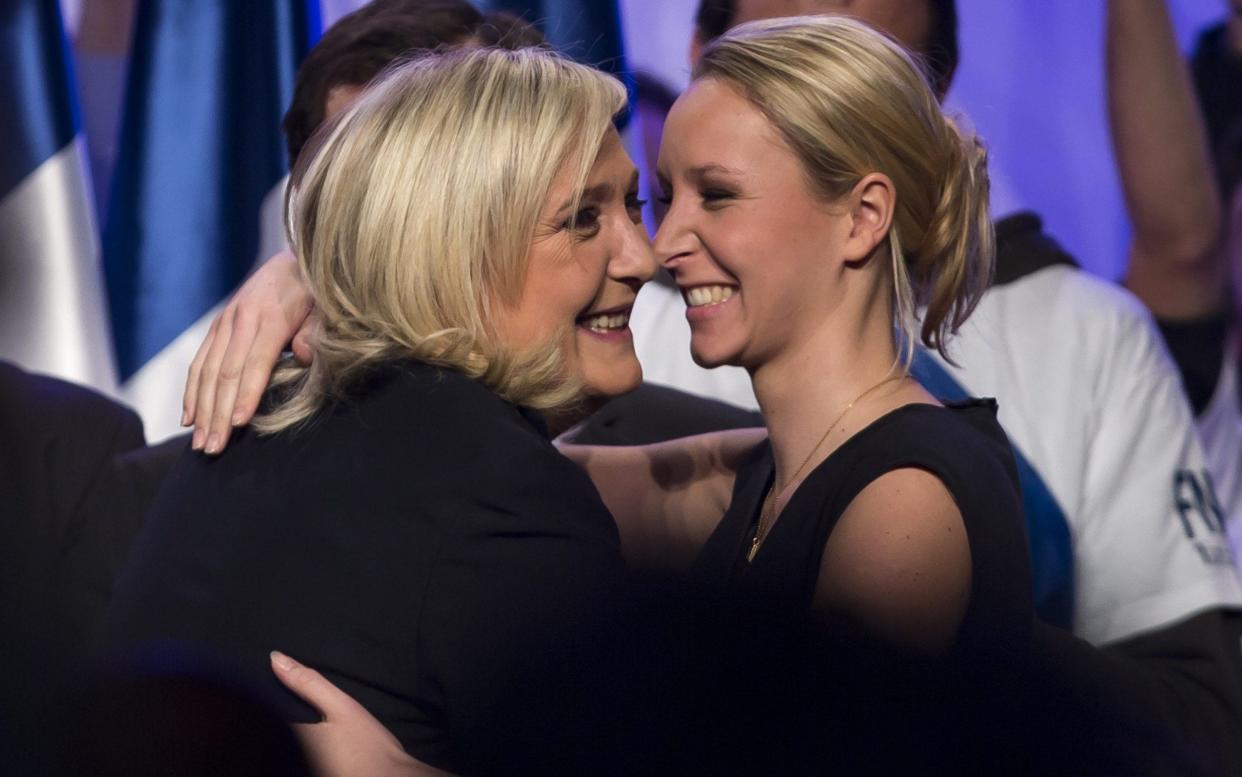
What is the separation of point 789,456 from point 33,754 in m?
1.07

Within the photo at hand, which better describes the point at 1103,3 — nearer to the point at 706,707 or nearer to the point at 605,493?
the point at 605,493

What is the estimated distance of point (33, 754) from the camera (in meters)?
0.44

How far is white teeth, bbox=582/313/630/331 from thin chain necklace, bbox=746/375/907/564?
25 cm

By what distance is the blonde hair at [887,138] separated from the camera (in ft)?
4.51

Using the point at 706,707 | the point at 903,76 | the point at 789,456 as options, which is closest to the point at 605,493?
the point at 789,456

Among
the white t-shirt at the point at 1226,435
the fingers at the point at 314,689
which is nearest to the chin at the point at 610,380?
the fingers at the point at 314,689

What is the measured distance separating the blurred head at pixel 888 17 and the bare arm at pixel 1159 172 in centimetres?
35

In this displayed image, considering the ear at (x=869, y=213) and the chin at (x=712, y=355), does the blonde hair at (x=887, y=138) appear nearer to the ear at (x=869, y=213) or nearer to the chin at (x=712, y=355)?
the ear at (x=869, y=213)

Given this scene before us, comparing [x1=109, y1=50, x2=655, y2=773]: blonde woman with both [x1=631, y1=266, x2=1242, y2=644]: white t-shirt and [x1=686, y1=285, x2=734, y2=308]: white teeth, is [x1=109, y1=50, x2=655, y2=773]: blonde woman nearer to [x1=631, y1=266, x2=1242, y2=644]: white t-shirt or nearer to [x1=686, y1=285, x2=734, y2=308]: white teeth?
[x1=686, y1=285, x2=734, y2=308]: white teeth

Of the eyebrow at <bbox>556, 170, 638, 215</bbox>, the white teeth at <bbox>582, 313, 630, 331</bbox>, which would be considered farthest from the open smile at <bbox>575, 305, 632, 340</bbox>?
the eyebrow at <bbox>556, 170, 638, 215</bbox>

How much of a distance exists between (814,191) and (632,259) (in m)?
0.21

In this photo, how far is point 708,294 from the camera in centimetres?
151

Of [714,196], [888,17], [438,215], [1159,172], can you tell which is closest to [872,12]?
[888,17]

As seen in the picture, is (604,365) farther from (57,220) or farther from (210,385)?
(57,220)
